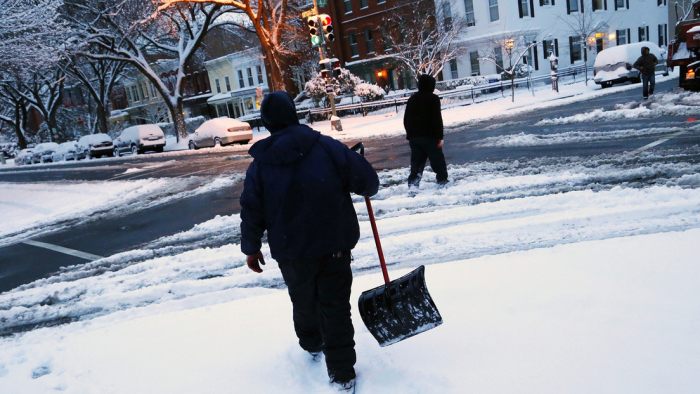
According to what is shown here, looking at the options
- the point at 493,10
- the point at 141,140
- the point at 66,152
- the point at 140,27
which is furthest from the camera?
the point at 66,152

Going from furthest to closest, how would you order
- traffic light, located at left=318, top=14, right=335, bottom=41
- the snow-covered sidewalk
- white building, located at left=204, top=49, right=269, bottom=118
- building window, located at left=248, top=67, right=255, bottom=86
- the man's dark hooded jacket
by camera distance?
1. building window, located at left=248, top=67, right=255, bottom=86
2. white building, located at left=204, top=49, right=269, bottom=118
3. traffic light, located at left=318, top=14, right=335, bottom=41
4. the snow-covered sidewalk
5. the man's dark hooded jacket

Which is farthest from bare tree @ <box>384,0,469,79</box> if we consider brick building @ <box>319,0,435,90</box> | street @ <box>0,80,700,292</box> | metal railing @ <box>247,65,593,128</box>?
street @ <box>0,80,700,292</box>

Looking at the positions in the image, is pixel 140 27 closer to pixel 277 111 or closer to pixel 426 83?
pixel 426 83

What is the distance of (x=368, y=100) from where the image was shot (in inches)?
1207

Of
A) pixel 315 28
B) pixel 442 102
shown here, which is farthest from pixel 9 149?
pixel 315 28

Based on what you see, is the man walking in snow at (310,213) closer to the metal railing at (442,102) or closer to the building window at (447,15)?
the metal railing at (442,102)

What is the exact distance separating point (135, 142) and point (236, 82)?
23238 mm

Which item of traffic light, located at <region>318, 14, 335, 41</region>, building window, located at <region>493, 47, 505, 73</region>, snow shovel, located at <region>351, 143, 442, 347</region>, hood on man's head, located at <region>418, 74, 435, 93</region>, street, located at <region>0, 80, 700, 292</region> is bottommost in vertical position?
street, located at <region>0, 80, 700, 292</region>

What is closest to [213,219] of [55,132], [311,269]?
[311,269]

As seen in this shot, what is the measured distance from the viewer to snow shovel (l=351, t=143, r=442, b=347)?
2.99 m

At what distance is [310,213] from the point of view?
2.76m

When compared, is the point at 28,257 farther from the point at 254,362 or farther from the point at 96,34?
the point at 96,34

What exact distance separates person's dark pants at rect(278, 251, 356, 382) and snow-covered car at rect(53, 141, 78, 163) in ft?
118

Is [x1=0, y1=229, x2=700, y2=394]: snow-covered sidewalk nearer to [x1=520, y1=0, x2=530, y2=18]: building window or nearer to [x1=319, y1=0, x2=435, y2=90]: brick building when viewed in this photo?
[x1=319, y1=0, x2=435, y2=90]: brick building
